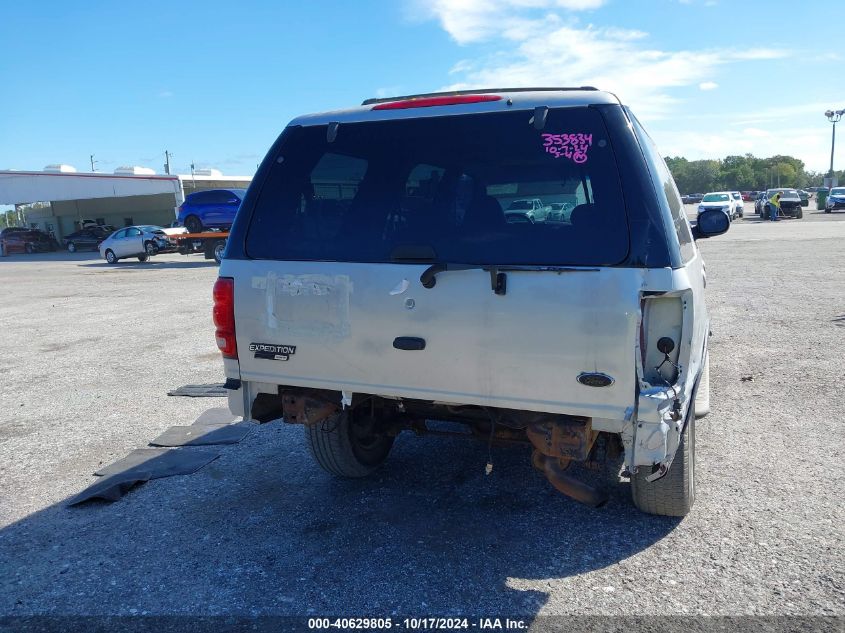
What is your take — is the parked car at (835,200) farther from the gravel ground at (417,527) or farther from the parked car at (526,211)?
the parked car at (526,211)

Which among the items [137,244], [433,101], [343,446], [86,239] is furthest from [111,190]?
[433,101]

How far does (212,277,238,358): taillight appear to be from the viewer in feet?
11.7

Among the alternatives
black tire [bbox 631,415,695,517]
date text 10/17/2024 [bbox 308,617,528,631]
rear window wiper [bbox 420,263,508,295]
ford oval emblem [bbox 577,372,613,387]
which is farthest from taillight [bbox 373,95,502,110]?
date text 10/17/2024 [bbox 308,617,528,631]

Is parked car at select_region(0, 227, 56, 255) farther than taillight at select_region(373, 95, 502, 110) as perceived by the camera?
Yes

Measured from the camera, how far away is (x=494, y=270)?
9.90 ft

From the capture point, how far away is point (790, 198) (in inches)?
1531

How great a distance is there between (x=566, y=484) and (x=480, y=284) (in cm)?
105

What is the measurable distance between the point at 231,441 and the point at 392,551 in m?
2.31

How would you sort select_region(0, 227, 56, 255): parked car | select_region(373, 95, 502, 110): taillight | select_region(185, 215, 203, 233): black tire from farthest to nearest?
1. select_region(0, 227, 56, 255): parked car
2. select_region(185, 215, 203, 233): black tire
3. select_region(373, 95, 502, 110): taillight

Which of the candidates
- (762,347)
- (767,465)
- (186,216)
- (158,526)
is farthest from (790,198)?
(158,526)

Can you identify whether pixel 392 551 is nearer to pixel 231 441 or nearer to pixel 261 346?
pixel 261 346

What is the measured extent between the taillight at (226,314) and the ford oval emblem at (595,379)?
182cm

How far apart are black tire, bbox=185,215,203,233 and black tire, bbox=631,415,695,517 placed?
24018 mm

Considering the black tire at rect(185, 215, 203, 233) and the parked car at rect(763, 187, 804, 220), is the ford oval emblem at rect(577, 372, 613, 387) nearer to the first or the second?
the black tire at rect(185, 215, 203, 233)
